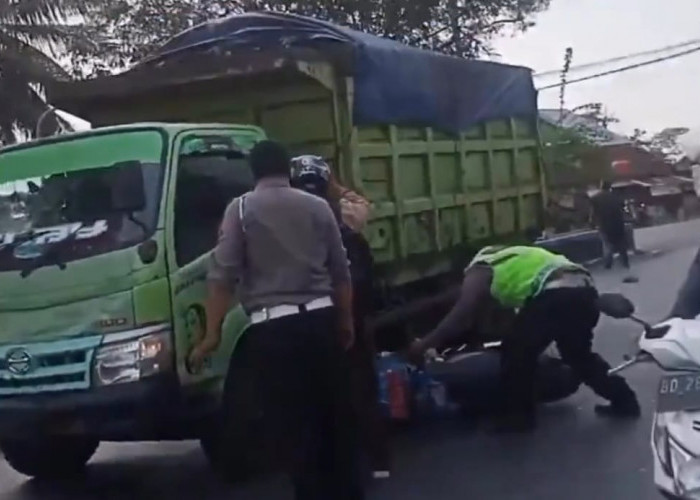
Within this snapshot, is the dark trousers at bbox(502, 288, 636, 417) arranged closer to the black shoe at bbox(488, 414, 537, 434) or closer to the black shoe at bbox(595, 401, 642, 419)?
the black shoe at bbox(488, 414, 537, 434)

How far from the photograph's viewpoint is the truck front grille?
23.5ft

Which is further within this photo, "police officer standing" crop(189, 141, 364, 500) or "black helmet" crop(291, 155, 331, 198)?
"black helmet" crop(291, 155, 331, 198)

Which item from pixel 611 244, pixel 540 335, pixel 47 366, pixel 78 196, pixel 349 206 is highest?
pixel 78 196

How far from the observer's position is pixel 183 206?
24.9 feet

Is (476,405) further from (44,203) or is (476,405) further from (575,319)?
(44,203)

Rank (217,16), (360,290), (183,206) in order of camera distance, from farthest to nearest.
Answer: (217,16) < (360,290) < (183,206)

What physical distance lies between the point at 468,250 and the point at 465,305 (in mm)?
2642

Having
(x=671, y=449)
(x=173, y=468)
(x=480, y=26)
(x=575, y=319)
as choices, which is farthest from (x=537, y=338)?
(x=480, y=26)

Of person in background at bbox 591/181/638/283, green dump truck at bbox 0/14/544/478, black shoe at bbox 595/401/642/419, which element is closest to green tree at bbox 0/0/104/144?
person in background at bbox 591/181/638/283

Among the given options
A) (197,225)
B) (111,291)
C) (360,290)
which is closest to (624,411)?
(360,290)

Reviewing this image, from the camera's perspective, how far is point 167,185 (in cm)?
751

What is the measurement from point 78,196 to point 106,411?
4.09ft

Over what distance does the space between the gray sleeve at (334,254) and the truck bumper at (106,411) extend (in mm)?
1256

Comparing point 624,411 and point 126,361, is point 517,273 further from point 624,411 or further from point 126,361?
point 126,361
